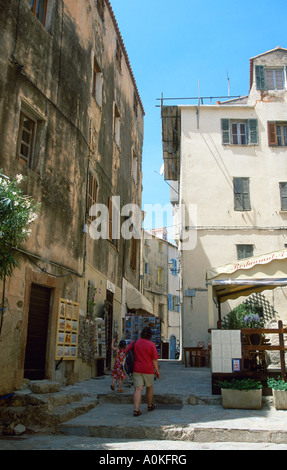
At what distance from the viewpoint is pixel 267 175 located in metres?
20.5

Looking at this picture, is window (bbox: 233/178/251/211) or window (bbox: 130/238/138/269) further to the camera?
window (bbox: 130/238/138/269)

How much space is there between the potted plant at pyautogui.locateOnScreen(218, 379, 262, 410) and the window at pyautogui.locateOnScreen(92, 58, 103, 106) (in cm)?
1009

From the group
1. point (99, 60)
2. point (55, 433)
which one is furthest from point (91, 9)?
point (55, 433)

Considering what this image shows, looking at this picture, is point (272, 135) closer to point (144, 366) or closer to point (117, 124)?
point (117, 124)

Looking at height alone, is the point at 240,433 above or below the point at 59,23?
below

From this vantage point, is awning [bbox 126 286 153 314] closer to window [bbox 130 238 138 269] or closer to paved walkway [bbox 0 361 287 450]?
window [bbox 130 238 138 269]

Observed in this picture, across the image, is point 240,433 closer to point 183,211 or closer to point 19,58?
point 19,58

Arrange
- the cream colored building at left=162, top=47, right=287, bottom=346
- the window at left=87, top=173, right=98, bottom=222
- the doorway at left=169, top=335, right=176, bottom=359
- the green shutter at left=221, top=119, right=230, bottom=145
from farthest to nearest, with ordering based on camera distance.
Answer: the doorway at left=169, top=335, right=176, bottom=359
the green shutter at left=221, top=119, right=230, bottom=145
the cream colored building at left=162, top=47, right=287, bottom=346
the window at left=87, top=173, right=98, bottom=222

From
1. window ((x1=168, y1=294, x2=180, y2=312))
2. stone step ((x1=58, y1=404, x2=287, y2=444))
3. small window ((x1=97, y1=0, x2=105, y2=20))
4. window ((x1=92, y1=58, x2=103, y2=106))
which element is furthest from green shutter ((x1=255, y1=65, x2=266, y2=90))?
window ((x1=168, y1=294, x2=180, y2=312))

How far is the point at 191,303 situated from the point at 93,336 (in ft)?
25.1

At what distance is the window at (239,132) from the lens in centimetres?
2105

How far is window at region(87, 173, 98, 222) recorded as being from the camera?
12875mm

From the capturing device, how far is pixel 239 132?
842 inches
